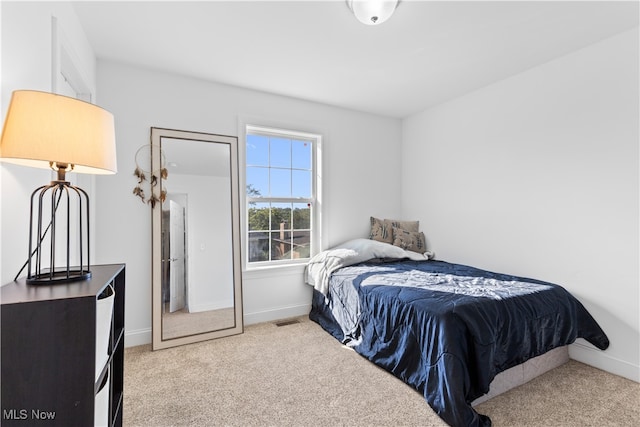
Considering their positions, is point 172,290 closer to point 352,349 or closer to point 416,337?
point 352,349

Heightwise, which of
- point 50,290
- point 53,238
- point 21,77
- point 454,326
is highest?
point 21,77

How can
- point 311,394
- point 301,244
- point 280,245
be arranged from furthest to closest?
point 301,244
point 280,245
point 311,394

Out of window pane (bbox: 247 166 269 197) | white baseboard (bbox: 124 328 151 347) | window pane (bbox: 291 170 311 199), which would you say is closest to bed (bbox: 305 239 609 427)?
window pane (bbox: 291 170 311 199)

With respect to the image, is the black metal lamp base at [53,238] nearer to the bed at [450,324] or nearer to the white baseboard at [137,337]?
the white baseboard at [137,337]

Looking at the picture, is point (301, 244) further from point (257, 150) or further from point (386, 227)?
→ point (257, 150)

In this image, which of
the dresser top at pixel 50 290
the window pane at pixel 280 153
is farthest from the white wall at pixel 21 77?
the window pane at pixel 280 153

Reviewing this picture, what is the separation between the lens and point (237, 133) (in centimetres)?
323

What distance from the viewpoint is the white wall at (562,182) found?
7.54ft

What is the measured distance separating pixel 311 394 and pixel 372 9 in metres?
2.49

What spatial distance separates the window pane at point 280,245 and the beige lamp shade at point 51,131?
2444 millimetres

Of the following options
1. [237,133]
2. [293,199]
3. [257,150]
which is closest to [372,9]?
[237,133]

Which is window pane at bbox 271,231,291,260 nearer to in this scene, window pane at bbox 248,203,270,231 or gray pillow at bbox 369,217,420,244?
window pane at bbox 248,203,270,231

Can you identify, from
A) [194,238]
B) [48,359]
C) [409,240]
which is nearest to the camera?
[48,359]

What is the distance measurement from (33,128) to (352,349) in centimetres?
253
